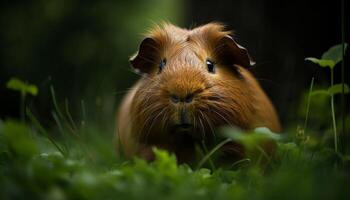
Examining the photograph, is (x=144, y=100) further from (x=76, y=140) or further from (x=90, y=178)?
(x=90, y=178)

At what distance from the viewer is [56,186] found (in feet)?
6.79

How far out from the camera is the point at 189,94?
2.99 m

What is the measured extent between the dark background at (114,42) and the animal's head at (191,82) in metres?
0.31

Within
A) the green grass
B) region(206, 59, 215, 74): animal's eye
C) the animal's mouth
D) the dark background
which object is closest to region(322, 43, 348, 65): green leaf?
the green grass

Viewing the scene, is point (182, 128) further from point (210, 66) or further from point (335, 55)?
point (335, 55)

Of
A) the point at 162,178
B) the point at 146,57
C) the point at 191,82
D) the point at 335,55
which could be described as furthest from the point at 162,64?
the point at 162,178

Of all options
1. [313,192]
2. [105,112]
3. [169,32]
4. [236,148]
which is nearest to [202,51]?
[169,32]

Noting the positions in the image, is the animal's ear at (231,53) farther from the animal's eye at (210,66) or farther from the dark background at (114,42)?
the dark background at (114,42)

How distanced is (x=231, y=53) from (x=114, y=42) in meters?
6.28

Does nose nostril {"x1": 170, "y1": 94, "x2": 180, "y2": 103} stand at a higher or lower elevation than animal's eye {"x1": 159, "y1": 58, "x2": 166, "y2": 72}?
lower

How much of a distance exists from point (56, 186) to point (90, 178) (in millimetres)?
155

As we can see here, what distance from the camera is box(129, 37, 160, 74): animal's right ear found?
3.53 metres

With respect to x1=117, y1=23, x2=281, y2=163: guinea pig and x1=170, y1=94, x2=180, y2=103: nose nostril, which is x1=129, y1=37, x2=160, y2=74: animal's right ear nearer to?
x1=117, y1=23, x2=281, y2=163: guinea pig

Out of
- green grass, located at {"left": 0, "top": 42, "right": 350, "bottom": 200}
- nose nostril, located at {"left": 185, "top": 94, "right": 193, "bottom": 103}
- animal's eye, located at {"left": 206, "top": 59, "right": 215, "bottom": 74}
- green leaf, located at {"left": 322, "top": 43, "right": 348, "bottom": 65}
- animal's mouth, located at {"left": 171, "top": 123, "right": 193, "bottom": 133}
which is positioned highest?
green leaf, located at {"left": 322, "top": 43, "right": 348, "bottom": 65}
